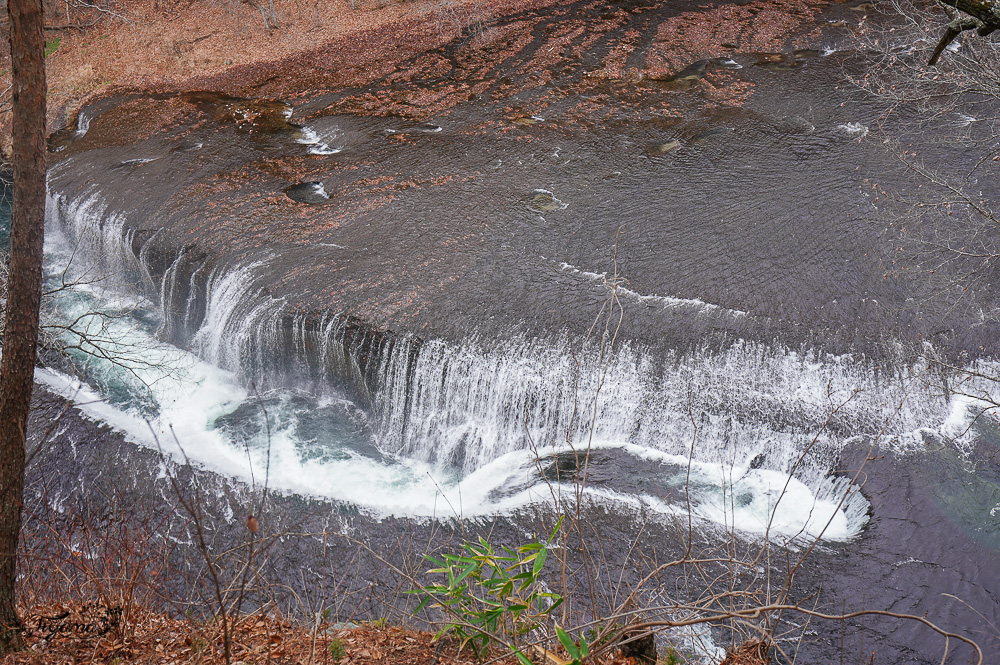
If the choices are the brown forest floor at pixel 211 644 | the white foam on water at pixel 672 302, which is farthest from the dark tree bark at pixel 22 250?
the white foam on water at pixel 672 302

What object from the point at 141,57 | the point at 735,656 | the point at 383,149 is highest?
the point at 141,57

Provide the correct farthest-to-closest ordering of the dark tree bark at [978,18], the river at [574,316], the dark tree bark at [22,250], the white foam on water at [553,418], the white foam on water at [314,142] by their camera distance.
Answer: the white foam on water at [314,142], the white foam on water at [553,418], the river at [574,316], the dark tree bark at [22,250], the dark tree bark at [978,18]

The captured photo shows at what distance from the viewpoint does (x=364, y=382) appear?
33.2 ft

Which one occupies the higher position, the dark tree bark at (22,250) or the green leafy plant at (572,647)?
the dark tree bark at (22,250)

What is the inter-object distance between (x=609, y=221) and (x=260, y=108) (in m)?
9.08

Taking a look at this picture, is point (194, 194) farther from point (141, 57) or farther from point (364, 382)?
point (141, 57)

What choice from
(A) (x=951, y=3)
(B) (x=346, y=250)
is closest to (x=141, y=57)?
(B) (x=346, y=250)

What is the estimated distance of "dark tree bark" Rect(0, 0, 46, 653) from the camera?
5223mm

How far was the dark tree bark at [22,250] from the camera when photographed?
5223 millimetres

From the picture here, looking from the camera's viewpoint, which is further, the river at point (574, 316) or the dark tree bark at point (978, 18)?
the river at point (574, 316)

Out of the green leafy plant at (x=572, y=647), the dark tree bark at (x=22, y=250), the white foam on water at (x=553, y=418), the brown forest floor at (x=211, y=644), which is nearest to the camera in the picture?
the green leafy plant at (x=572, y=647)

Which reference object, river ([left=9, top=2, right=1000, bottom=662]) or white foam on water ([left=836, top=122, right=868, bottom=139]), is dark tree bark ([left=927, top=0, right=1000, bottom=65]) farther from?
white foam on water ([left=836, top=122, right=868, bottom=139])

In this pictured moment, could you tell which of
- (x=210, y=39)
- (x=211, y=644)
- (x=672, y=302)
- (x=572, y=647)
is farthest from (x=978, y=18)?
(x=210, y=39)

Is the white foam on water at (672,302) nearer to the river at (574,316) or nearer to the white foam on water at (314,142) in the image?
the river at (574,316)
